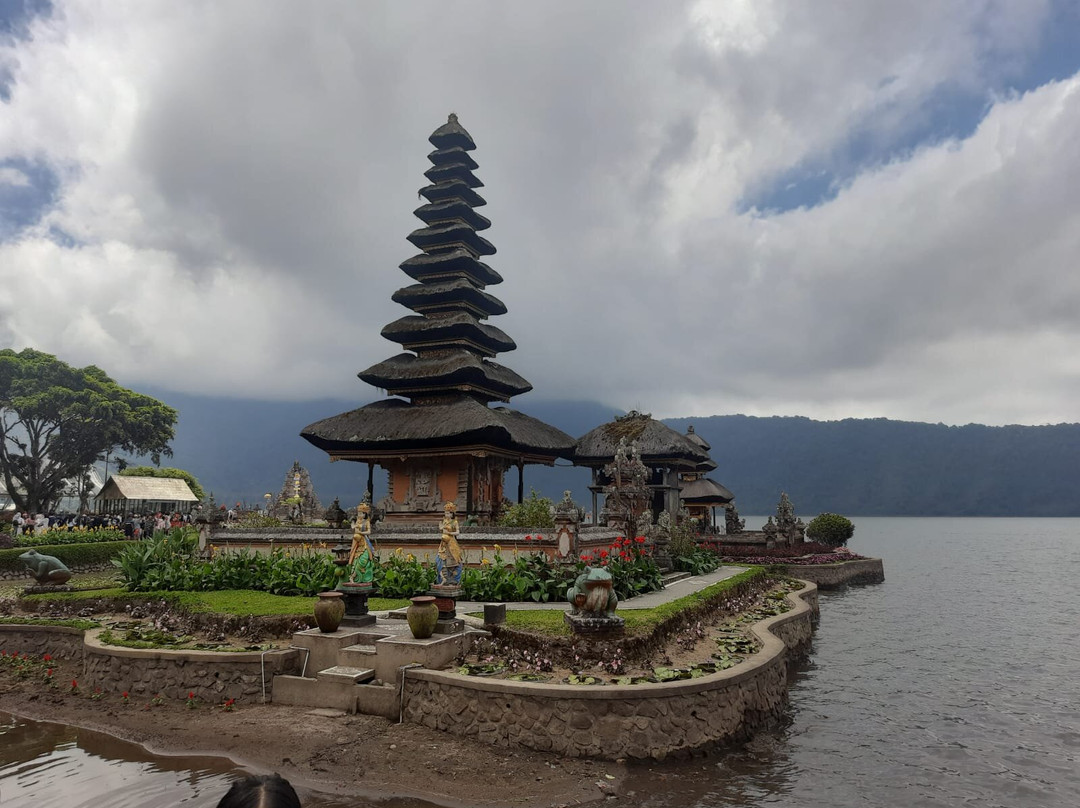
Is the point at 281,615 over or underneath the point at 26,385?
underneath

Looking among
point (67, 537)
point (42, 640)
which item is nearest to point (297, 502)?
point (67, 537)

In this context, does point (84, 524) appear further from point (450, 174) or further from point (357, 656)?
point (357, 656)

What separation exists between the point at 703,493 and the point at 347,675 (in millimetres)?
39019

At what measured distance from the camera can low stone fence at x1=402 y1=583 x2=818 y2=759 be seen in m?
9.65

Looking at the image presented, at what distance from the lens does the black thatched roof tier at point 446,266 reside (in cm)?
3262

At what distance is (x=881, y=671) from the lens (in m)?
17.8

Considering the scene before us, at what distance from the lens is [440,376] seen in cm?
2912

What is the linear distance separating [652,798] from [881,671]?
12.0 m

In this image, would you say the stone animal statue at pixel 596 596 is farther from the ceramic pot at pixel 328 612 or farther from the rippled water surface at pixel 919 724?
the ceramic pot at pixel 328 612

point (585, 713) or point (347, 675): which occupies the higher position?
point (347, 675)

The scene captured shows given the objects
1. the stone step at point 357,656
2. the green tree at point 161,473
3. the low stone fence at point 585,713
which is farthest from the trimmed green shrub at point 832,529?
the green tree at point 161,473

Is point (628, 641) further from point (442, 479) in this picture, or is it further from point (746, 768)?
point (442, 479)

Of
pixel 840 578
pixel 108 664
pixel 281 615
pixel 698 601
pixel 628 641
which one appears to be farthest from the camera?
pixel 840 578

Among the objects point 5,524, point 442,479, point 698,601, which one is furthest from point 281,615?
point 5,524
